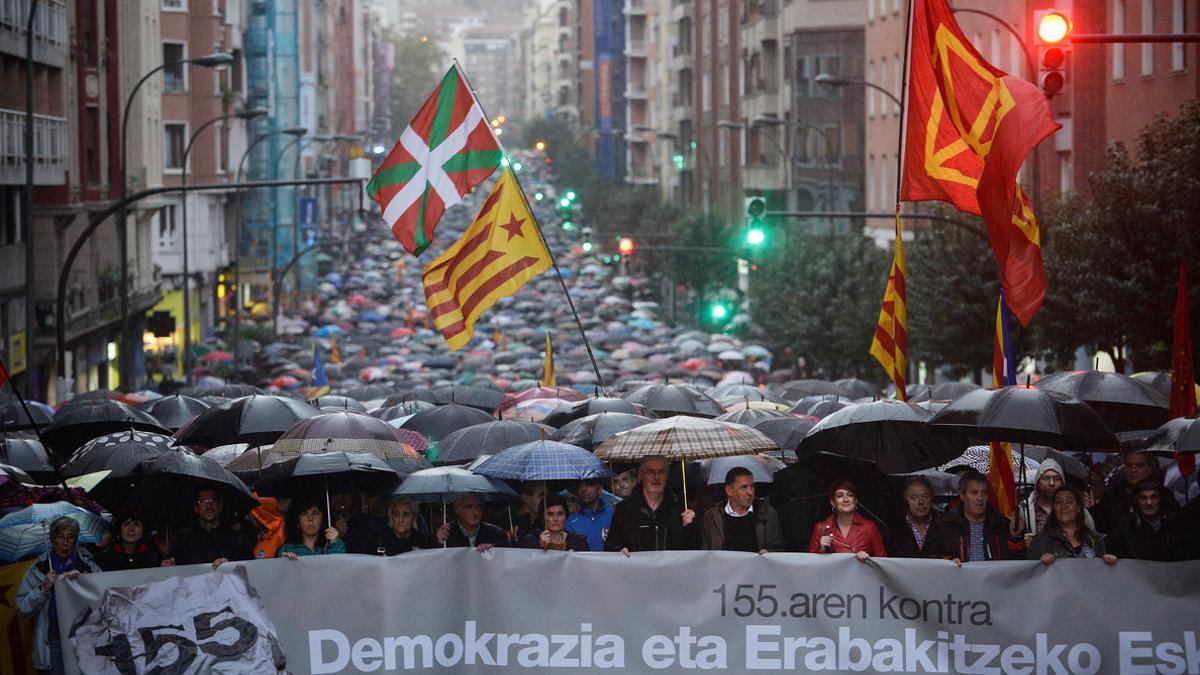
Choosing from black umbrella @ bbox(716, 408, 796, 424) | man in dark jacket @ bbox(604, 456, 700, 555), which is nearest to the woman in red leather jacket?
man in dark jacket @ bbox(604, 456, 700, 555)

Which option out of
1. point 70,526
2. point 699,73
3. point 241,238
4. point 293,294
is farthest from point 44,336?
point 699,73

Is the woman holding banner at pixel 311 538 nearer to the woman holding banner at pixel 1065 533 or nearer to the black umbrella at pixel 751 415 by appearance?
the woman holding banner at pixel 1065 533

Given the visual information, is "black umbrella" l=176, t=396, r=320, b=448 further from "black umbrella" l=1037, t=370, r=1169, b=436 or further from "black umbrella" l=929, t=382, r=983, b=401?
"black umbrella" l=929, t=382, r=983, b=401

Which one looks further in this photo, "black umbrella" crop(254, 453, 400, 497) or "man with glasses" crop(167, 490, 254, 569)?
"black umbrella" crop(254, 453, 400, 497)

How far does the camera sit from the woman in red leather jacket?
11625mm

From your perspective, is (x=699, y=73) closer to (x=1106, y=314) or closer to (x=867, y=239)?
(x=867, y=239)

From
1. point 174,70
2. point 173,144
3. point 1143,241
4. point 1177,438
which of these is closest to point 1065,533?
point 1177,438

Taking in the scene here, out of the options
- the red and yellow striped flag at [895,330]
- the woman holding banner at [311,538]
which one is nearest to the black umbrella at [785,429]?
the red and yellow striped flag at [895,330]

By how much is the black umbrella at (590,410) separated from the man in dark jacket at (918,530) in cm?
518

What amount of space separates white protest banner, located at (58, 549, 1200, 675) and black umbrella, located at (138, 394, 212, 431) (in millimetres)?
9212

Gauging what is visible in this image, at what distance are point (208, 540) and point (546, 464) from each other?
2439mm

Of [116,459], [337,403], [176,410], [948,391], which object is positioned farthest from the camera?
[337,403]

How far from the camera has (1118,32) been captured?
3984 centimetres

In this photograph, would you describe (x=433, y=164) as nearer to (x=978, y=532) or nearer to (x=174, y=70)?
(x=978, y=532)
